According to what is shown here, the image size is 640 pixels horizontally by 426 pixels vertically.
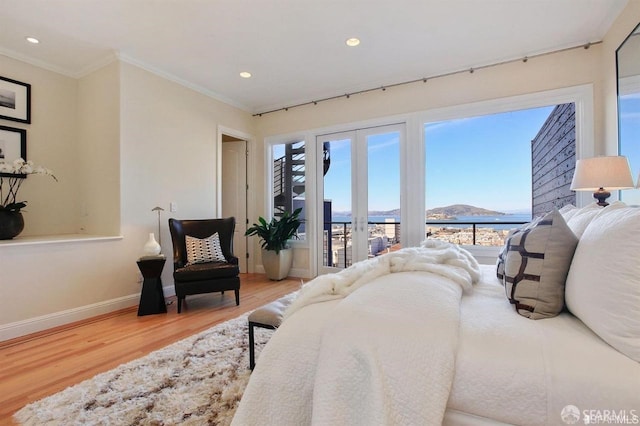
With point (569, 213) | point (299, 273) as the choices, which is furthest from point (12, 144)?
point (569, 213)

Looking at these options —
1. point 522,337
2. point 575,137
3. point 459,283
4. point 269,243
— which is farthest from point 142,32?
point 575,137

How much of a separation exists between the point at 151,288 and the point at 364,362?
2.95 meters

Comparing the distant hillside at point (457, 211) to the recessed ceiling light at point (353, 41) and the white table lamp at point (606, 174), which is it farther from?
the recessed ceiling light at point (353, 41)

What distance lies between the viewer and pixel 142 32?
2955mm

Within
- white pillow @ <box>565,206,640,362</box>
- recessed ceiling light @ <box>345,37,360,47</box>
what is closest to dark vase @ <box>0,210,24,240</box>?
recessed ceiling light @ <box>345,37,360,47</box>

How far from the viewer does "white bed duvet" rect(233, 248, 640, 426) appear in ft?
2.64

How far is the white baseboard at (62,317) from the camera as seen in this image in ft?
8.48

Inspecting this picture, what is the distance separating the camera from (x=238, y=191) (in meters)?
5.25

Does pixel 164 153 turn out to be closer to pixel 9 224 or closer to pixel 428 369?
pixel 9 224

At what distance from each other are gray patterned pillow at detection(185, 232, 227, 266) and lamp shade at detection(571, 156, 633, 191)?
3.60m

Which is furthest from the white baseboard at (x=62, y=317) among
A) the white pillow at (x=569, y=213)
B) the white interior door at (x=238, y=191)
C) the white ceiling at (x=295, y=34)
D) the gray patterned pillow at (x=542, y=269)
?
the white pillow at (x=569, y=213)

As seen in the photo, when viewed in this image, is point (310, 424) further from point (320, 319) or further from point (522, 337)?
point (522, 337)

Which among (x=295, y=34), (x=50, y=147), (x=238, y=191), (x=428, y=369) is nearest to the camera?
(x=428, y=369)

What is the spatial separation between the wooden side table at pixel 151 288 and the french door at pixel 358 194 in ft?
7.58
